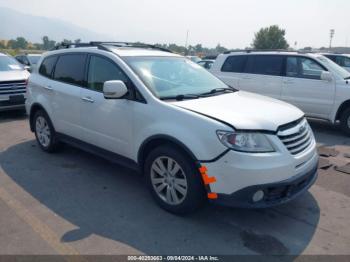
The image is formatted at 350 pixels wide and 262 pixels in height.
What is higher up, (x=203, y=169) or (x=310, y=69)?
(x=310, y=69)

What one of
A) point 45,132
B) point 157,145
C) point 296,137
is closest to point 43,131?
point 45,132

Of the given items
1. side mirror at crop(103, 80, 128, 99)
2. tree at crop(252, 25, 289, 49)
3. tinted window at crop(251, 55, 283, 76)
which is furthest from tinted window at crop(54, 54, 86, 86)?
tree at crop(252, 25, 289, 49)

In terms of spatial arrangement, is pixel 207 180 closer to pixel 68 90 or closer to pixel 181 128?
pixel 181 128

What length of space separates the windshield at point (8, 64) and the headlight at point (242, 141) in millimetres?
8086

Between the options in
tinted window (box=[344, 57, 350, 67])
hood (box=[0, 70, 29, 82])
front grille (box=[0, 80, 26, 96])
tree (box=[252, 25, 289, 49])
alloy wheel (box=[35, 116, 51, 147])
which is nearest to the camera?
alloy wheel (box=[35, 116, 51, 147])

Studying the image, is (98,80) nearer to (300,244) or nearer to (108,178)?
(108,178)

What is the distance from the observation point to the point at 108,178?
4.71 m

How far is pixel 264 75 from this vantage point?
324 inches

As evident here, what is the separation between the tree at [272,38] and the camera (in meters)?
70.3

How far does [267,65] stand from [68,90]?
5251 mm

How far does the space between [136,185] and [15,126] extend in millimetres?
4660

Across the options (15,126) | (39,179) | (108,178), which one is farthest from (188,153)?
(15,126)

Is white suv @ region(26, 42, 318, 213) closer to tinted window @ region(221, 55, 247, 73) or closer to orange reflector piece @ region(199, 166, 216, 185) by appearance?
orange reflector piece @ region(199, 166, 216, 185)

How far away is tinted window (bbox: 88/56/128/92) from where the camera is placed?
420 centimetres
